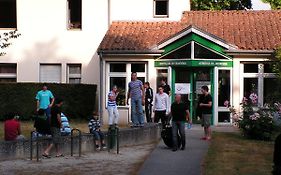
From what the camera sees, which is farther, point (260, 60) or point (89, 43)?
point (89, 43)

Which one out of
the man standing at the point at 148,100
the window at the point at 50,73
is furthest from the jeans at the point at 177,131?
the window at the point at 50,73

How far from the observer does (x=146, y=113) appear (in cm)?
2230

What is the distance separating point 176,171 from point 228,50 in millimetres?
12639

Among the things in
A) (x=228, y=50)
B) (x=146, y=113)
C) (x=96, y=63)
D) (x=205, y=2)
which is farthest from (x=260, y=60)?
(x=205, y=2)

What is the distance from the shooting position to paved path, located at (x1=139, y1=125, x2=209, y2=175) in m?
13.3

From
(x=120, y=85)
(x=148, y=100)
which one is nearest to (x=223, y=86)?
(x=120, y=85)

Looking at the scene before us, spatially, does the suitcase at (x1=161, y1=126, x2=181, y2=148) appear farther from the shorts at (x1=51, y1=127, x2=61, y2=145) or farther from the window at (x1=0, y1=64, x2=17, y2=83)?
the window at (x1=0, y1=64, x2=17, y2=83)

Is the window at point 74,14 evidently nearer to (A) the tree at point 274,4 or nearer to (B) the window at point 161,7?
(B) the window at point 161,7

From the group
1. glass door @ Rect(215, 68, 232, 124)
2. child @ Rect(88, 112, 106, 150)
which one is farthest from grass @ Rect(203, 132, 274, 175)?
glass door @ Rect(215, 68, 232, 124)

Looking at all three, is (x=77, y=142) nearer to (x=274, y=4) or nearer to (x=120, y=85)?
(x=120, y=85)

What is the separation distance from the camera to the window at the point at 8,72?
29828 millimetres

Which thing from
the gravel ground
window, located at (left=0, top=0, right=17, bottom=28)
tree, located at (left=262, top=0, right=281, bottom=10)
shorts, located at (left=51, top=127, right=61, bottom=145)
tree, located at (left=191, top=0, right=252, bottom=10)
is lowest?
the gravel ground

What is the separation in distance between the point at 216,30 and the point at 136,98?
10.2 m

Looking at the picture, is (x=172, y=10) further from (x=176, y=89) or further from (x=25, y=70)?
(x=25, y=70)
